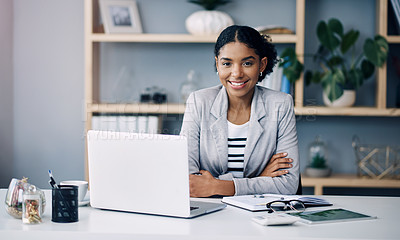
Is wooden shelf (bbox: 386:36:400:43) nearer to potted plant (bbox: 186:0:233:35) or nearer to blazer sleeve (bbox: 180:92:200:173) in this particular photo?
potted plant (bbox: 186:0:233:35)

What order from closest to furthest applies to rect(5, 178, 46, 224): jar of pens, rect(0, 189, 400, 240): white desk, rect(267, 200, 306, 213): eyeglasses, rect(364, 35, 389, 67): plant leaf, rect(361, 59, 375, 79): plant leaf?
rect(0, 189, 400, 240): white desk < rect(5, 178, 46, 224): jar of pens < rect(267, 200, 306, 213): eyeglasses < rect(364, 35, 389, 67): plant leaf < rect(361, 59, 375, 79): plant leaf

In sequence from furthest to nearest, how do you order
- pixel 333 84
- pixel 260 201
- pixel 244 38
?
pixel 333 84 < pixel 244 38 < pixel 260 201

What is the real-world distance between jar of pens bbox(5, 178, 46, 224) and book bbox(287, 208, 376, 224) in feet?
2.29

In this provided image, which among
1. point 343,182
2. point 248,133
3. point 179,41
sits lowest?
point 343,182

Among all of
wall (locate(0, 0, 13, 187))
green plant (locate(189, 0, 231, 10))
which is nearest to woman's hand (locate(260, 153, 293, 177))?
green plant (locate(189, 0, 231, 10))

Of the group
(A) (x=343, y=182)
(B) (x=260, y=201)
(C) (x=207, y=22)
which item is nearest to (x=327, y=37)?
(C) (x=207, y=22)

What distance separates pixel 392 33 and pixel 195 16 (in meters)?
1.32

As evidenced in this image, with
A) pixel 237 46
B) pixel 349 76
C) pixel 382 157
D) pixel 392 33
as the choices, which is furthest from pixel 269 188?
pixel 392 33

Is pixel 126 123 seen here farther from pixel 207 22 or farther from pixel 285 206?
pixel 285 206

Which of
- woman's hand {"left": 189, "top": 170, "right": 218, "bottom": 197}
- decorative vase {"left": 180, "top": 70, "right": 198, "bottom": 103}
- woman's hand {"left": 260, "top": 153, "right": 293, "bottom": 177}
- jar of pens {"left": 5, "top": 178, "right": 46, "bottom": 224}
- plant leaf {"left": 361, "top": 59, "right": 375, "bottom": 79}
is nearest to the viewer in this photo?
jar of pens {"left": 5, "top": 178, "right": 46, "bottom": 224}

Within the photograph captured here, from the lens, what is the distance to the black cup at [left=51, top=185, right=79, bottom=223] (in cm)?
119

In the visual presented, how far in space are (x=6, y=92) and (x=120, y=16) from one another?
0.96 meters

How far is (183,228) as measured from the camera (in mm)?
1127

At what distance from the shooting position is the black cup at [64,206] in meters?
1.19
